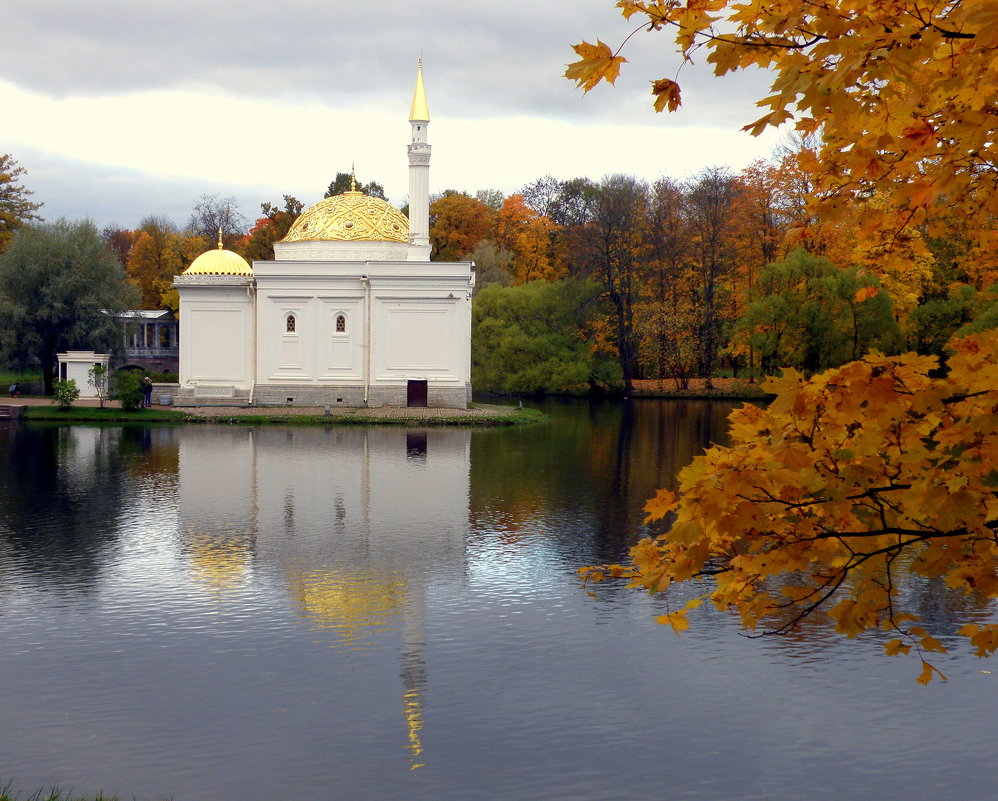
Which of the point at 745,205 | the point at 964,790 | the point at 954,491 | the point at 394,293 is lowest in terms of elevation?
the point at 964,790

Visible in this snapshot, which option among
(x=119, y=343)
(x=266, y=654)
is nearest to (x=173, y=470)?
(x=266, y=654)

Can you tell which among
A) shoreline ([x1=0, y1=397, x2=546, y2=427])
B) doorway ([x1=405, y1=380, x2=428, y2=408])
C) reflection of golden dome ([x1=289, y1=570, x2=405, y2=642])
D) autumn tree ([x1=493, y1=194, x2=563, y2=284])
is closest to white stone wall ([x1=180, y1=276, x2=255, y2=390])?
shoreline ([x1=0, y1=397, x2=546, y2=427])

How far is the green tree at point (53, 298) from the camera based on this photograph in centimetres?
4438

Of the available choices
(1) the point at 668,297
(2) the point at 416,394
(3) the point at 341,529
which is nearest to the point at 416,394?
(2) the point at 416,394

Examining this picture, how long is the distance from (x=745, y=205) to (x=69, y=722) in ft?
163

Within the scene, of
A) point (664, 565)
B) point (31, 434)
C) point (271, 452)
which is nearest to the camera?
point (664, 565)

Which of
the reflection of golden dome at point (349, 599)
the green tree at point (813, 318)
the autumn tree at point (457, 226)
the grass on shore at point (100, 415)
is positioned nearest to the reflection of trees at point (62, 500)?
the reflection of golden dome at point (349, 599)

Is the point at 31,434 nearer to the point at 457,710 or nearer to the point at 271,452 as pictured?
the point at 271,452

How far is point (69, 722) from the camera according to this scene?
28.8 ft

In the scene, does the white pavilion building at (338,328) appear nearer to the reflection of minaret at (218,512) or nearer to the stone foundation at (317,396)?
the stone foundation at (317,396)

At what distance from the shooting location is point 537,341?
181 feet

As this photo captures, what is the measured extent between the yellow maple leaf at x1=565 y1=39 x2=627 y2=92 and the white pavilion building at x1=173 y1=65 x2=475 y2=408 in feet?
118

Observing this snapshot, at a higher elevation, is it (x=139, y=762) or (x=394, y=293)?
(x=394, y=293)

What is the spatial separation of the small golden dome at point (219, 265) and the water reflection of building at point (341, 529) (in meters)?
15.5
